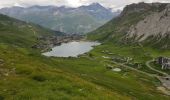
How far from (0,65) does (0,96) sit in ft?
63.1

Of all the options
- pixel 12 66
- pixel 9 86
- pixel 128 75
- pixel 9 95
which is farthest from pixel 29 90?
pixel 128 75

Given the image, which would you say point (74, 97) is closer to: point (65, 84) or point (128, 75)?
point (65, 84)

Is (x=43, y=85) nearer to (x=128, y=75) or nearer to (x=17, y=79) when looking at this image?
(x=17, y=79)

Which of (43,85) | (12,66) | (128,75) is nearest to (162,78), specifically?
(128,75)

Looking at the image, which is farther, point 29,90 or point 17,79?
point 17,79

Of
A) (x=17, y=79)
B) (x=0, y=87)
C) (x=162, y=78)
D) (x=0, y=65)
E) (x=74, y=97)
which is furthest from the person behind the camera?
(x=162, y=78)

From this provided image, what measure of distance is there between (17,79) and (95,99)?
41.0 ft

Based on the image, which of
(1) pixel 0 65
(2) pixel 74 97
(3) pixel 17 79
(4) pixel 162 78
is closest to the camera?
(2) pixel 74 97

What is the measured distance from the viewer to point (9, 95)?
34.1m

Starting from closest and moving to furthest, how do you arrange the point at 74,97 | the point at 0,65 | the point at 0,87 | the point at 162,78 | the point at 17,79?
the point at 74,97
the point at 0,87
the point at 17,79
the point at 0,65
the point at 162,78

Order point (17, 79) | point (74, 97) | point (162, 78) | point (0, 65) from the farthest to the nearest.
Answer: point (162, 78)
point (0, 65)
point (17, 79)
point (74, 97)

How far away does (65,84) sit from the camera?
Answer: 38.2 metres

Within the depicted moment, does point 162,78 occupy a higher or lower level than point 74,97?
lower

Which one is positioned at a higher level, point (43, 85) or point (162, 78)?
point (43, 85)
